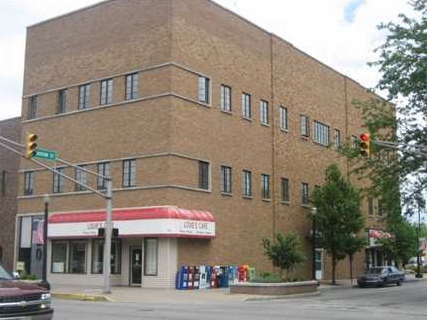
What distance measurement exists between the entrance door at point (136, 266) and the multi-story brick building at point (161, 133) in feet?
0.20

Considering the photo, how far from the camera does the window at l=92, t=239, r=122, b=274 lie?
38.0 metres

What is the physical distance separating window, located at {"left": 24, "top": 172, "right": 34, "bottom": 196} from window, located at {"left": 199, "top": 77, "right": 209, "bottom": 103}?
519 inches

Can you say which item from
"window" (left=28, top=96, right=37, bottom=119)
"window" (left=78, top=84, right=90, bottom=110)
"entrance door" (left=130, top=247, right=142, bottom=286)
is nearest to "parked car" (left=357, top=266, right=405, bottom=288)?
"entrance door" (left=130, top=247, right=142, bottom=286)

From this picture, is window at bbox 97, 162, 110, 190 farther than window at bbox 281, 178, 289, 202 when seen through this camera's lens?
No

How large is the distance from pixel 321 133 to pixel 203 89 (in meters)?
17.1

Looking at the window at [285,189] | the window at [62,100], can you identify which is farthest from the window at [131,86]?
the window at [285,189]

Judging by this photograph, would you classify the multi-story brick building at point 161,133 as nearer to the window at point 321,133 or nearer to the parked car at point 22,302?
the window at point 321,133

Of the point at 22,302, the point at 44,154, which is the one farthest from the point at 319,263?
the point at 22,302

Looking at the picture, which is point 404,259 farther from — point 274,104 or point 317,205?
point 274,104

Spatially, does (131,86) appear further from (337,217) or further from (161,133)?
(337,217)

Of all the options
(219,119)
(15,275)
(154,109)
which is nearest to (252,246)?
(219,119)

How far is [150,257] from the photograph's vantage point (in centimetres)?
3609

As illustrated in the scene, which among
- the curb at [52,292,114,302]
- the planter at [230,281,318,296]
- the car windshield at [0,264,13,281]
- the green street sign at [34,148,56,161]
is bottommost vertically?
the curb at [52,292,114,302]

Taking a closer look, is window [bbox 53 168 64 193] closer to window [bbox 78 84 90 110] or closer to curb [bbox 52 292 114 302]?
window [bbox 78 84 90 110]
